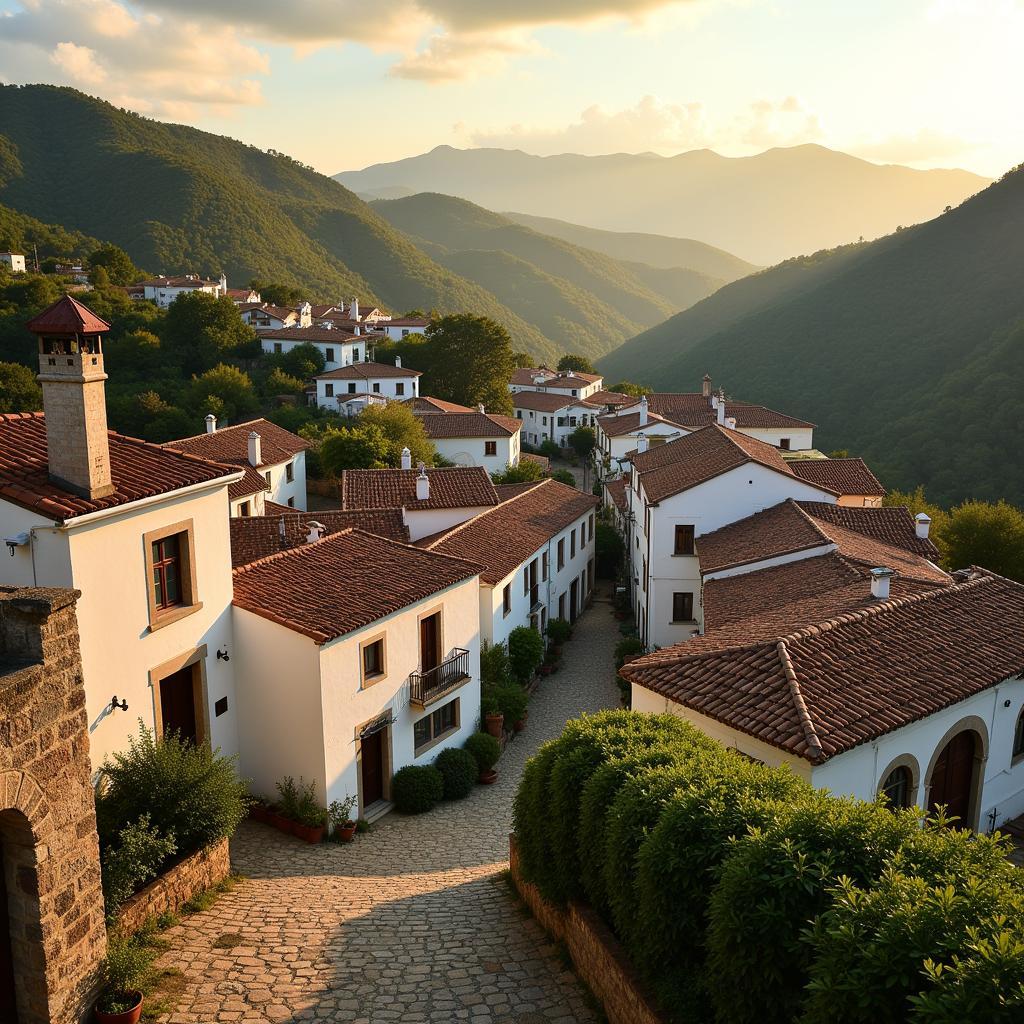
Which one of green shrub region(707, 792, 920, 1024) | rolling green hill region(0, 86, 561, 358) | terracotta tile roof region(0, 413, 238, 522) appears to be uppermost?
rolling green hill region(0, 86, 561, 358)

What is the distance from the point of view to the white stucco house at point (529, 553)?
2769 centimetres

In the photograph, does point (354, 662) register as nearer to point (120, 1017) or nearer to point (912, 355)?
point (120, 1017)

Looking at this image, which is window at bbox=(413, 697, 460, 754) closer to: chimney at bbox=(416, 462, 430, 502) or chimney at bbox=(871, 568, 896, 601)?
chimney at bbox=(871, 568, 896, 601)

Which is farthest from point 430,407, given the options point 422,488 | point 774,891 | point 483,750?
point 774,891

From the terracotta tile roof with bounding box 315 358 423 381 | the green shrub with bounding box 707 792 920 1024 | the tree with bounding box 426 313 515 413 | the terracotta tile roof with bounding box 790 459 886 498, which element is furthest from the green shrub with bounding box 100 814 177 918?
the tree with bounding box 426 313 515 413

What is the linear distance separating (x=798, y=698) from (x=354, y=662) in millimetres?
8295

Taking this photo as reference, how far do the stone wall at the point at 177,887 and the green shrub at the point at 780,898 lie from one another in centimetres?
697

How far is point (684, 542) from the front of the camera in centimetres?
3042

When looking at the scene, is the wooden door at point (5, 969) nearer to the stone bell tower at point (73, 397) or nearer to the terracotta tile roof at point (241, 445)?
the stone bell tower at point (73, 397)

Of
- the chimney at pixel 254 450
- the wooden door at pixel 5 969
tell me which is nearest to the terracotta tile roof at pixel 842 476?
the chimney at pixel 254 450

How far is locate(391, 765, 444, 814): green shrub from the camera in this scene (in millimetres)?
18688

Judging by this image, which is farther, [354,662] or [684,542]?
[684,542]

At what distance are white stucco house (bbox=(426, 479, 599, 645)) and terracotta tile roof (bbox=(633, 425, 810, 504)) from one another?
3850mm

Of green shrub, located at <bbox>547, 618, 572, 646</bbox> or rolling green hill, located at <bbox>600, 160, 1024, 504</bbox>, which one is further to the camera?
rolling green hill, located at <bbox>600, 160, 1024, 504</bbox>
